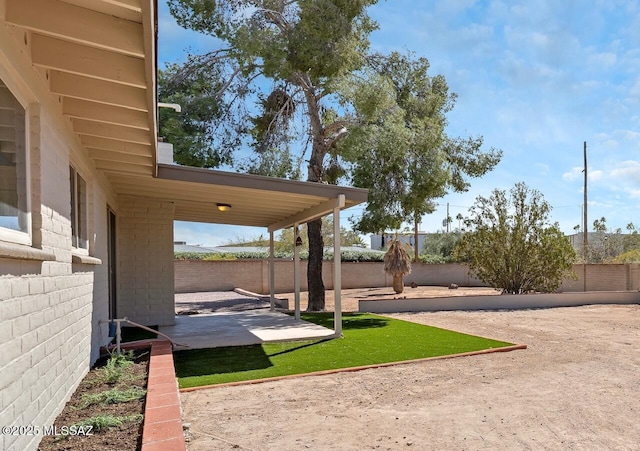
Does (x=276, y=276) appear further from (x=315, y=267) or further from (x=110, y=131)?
(x=110, y=131)

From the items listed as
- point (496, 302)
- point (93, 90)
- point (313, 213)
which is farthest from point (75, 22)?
point (496, 302)

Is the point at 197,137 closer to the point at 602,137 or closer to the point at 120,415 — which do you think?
the point at 120,415

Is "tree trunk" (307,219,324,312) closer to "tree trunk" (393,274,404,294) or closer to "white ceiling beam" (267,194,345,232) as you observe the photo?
"white ceiling beam" (267,194,345,232)

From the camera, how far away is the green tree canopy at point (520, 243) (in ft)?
57.8

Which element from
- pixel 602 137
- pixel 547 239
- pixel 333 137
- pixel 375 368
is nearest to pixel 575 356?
pixel 375 368

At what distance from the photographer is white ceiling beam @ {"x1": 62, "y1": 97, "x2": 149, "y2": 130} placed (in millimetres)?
4363

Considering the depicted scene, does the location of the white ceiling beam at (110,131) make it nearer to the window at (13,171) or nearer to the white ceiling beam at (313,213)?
the window at (13,171)

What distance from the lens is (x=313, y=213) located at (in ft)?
31.2

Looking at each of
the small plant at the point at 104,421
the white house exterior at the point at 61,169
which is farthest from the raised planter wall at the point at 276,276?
the small plant at the point at 104,421

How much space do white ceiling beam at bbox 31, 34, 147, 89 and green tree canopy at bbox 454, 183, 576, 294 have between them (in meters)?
16.7

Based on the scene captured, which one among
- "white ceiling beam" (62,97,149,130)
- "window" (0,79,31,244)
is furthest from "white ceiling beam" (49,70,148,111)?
"window" (0,79,31,244)

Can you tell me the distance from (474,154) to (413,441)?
13863mm

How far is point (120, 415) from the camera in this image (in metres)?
3.80

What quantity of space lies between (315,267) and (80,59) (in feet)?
40.6
